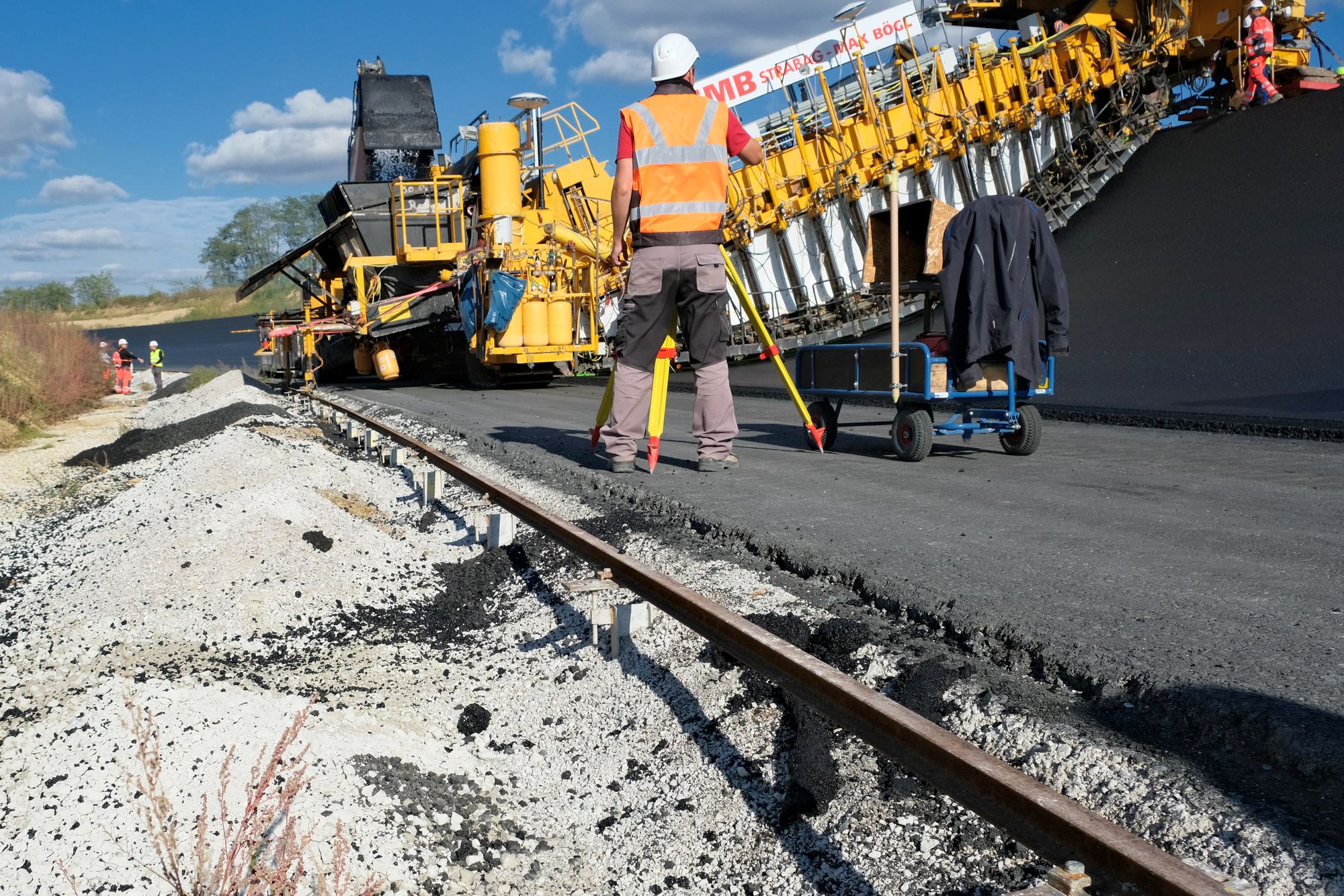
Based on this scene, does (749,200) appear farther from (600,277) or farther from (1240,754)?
(1240,754)

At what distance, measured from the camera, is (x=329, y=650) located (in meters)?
4.26

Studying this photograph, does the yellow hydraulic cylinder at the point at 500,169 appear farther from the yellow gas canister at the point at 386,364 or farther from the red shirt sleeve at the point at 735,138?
the red shirt sleeve at the point at 735,138

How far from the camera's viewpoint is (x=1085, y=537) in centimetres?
493

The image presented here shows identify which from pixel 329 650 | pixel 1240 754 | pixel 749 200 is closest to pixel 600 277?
pixel 749 200

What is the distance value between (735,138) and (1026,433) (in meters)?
3.08

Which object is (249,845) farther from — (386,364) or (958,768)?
(386,364)

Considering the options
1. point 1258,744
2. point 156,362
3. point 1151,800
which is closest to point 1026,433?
point 1258,744

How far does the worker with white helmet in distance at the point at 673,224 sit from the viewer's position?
21.6ft

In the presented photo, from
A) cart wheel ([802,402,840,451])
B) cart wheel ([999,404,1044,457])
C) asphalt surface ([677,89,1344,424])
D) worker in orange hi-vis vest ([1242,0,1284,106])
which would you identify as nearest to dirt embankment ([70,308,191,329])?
asphalt surface ([677,89,1344,424])

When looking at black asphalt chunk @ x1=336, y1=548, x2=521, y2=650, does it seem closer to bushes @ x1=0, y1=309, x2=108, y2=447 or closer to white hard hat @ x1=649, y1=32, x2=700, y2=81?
white hard hat @ x1=649, y1=32, x2=700, y2=81

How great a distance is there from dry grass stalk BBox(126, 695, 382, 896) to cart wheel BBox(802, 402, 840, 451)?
6400 mm

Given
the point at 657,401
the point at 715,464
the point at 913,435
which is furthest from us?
the point at 913,435

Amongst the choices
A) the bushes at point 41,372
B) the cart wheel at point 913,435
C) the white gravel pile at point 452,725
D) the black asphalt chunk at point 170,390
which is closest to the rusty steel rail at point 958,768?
the white gravel pile at point 452,725

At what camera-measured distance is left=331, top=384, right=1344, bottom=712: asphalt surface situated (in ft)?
10.8
